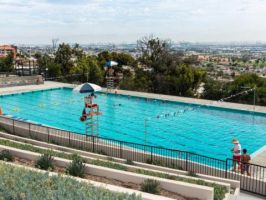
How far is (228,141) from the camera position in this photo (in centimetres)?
1580

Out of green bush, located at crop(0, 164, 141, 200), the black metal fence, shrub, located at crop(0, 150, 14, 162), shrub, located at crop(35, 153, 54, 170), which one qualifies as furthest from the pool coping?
green bush, located at crop(0, 164, 141, 200)

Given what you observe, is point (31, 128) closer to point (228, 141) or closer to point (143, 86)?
point (228, 141)

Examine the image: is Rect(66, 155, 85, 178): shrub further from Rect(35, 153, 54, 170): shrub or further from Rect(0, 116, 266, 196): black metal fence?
Rect(0, 116, 266, 196): black metal fence

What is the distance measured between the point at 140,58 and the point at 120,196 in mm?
26697

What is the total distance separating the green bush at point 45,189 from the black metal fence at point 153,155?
5.16m

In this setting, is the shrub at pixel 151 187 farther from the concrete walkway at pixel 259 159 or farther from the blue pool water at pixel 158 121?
the blue pool water at pixel 158 121

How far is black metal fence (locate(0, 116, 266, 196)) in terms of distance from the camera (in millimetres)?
9305

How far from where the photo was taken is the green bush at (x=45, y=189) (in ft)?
15.2

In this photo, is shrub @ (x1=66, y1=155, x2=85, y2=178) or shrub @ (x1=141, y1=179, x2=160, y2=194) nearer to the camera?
shrub @ (x1=141, y1=179, x2=160, y2=194)

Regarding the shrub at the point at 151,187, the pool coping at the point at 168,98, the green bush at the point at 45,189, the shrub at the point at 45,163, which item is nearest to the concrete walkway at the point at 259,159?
the shrub at the point at 151,187

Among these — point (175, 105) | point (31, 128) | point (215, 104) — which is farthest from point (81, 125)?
point (215, 104)

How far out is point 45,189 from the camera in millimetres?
5008

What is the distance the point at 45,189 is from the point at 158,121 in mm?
14521

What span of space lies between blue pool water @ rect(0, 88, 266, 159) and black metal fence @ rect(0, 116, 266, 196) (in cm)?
338
